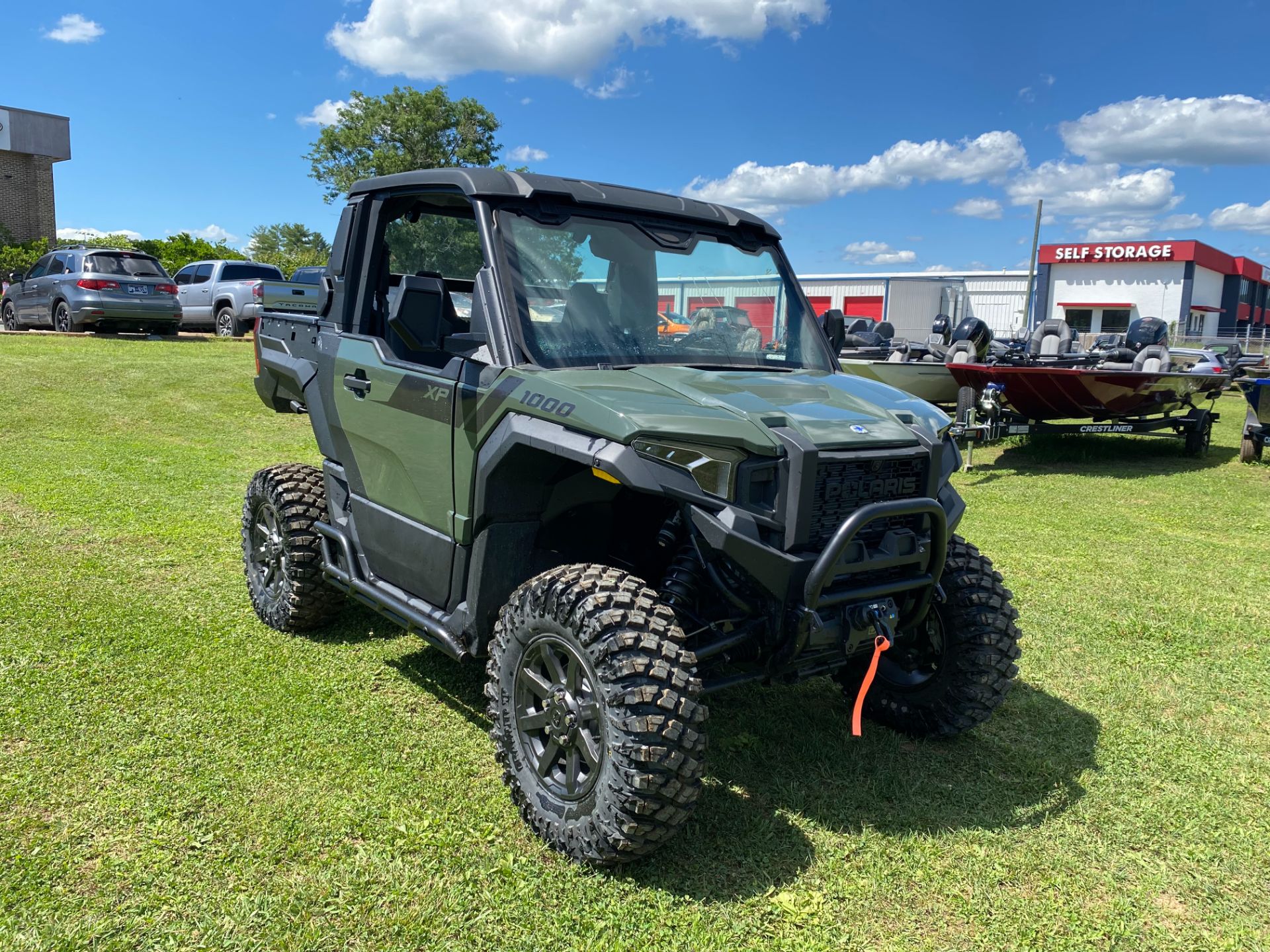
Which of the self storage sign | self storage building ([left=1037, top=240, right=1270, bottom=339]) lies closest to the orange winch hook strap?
self storage building ([left=1037, top=240, right=1270, bottom=339])

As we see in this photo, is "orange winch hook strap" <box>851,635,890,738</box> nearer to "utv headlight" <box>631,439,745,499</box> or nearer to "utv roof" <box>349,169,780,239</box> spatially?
"utv headlight" <box>631,439,745,499</box>

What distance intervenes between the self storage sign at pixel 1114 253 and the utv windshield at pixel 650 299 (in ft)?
183

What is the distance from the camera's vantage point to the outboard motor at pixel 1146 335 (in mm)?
13914

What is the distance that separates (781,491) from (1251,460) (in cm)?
1164

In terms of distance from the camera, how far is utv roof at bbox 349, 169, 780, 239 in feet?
12.0

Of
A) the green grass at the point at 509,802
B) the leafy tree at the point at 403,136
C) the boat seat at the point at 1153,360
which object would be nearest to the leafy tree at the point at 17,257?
the leafy tree at the point at 403,136

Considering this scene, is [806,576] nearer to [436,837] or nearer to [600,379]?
[600,379]

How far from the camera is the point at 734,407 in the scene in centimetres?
313

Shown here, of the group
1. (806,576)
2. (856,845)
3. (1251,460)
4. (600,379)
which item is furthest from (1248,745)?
(1251,460)

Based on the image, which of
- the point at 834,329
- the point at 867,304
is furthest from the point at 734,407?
the point at 867,304

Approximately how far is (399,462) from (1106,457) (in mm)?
11227

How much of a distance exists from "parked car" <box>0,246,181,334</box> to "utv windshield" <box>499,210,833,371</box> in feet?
53.5

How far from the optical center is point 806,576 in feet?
9.91

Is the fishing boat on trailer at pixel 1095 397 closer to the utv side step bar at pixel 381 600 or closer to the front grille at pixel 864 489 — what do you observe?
the front grille at pixel 864 489
